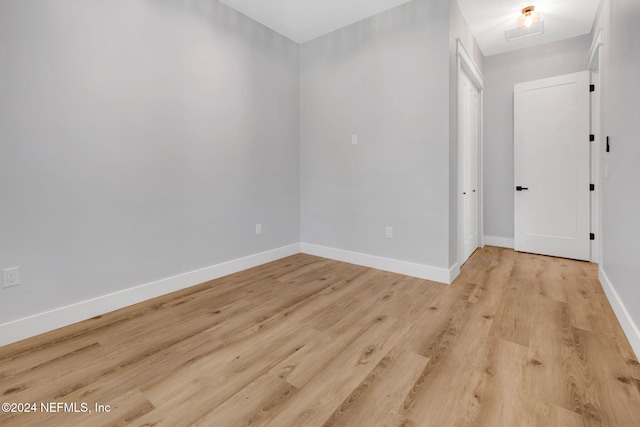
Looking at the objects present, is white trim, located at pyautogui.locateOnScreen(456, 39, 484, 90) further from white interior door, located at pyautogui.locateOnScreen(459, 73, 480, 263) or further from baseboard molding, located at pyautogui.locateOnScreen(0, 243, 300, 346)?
baseboard molding, located at pyautogui.locateOnScreen(0, 243, 300, 346)

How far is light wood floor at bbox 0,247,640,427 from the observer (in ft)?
4.20

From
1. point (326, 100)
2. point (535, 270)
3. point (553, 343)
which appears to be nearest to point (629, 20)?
point (553, 343)

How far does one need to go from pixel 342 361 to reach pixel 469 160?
300cm

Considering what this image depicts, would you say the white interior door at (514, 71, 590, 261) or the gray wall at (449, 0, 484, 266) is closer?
the gray wall at (449, 0, 484, 266)

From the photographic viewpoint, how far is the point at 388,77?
3111mm

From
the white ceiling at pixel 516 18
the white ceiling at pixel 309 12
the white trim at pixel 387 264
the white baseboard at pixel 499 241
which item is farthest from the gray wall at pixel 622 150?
the white ceiling at pixel 309 12

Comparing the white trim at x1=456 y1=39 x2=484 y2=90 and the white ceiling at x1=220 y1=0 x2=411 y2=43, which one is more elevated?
the white ceiling at x1=220 y1=0 x2=411 y2=43

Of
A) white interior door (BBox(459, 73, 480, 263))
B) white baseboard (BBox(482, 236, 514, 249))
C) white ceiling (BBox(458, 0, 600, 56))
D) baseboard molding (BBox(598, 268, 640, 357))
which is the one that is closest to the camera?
baseboard molding (BBox(598, 268, 640, 357))

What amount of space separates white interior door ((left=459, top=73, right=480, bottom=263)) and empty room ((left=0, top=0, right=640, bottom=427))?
6cm

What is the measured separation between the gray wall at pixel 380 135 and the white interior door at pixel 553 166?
184cm

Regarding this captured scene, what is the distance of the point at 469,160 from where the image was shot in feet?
12.0

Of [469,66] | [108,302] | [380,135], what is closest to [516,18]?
[469,66]

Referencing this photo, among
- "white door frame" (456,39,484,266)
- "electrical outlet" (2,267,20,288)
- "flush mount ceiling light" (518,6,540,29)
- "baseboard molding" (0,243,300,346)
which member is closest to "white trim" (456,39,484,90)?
"white door frame" (456,39,484,266)

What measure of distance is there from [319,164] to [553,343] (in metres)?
2.79
